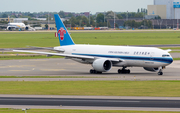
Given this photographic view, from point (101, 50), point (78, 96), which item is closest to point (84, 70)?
point (101, 50)

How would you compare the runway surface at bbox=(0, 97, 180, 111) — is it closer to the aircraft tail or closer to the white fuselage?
the white fuselage

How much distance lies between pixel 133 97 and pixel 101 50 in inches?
785

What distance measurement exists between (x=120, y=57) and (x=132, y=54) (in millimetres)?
1811

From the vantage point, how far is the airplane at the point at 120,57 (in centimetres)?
4494

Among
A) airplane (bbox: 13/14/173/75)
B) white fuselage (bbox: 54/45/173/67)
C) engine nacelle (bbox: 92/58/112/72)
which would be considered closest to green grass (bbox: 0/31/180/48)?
airplane (bbox: 13/14/173/75)

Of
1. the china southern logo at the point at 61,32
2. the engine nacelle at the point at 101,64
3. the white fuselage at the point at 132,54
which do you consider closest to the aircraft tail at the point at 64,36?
the china southern logo at the point at 61,32

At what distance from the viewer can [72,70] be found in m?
52.7

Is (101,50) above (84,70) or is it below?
above

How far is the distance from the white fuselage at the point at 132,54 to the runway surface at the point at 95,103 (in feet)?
54.6

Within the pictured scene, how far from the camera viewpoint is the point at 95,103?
89.0ft

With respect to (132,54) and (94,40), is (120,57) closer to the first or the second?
(132,54)

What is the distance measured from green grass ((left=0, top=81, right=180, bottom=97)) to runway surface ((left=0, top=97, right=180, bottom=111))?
2832mm

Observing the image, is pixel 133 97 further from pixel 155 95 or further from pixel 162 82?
pixel 162 82

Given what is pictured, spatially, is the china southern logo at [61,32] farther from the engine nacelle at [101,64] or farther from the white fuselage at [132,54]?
the engine nacelle at [101,64]
